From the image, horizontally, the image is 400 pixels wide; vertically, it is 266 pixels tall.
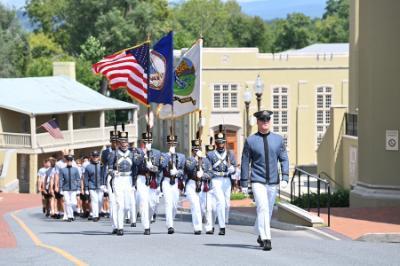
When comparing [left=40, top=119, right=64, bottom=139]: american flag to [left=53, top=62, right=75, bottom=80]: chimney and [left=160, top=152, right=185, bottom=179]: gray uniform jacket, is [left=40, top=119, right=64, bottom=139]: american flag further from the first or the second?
[left=160, top=152, right=185, bottom=179]: gray uniform jacket

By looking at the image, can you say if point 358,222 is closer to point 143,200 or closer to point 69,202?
point 143,200

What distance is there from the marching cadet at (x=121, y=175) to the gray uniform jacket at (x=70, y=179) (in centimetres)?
829

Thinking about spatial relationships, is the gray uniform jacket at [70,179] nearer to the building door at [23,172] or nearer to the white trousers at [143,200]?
the white trousers at [143,200]

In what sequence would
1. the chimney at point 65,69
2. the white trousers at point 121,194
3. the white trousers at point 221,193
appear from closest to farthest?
1. the white trousers at point 121,194
2. the white trousers at point 221,193
3. the chimney at point 65,69

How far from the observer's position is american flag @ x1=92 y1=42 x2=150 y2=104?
25953 mm

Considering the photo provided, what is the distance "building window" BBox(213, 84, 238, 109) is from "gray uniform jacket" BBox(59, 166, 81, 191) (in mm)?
36989

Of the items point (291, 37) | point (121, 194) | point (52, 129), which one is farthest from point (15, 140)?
point (291, 37)

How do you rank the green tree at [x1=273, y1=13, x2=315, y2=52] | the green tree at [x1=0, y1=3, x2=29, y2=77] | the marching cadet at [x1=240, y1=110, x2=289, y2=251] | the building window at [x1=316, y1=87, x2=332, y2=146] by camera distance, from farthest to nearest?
1. the green tree at [x1=273, y1=13, x2=315, y2=52]
2. the green tree at [x1=0, y1=3, x2=29, y2=77]
3. the building window at [x1=316, y1=87, x2=332, y2=146]
4. the marching cadet at [x1=240, y1=110, x2=289, y2=251]

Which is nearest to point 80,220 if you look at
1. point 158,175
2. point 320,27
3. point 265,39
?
point 158,175

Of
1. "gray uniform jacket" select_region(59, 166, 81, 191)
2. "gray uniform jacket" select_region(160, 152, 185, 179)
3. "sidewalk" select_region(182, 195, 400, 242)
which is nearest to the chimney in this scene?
"gray uniform jacket" select_region(59, 166, 81, 191)

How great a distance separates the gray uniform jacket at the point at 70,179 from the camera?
91.7 ft

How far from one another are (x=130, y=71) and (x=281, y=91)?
39.1m

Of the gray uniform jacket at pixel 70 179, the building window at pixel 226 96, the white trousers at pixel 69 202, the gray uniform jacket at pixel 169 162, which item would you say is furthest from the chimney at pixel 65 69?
the gray uniform jacket at pixel 169 162

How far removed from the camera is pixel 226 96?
6494 cm
